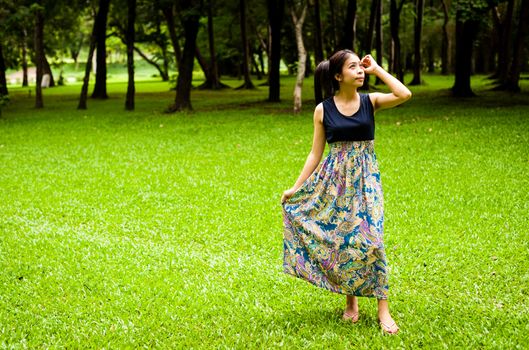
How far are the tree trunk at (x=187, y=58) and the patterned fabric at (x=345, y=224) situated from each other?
1715 cm

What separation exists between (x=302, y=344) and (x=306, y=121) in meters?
14.1

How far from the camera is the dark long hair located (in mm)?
4602

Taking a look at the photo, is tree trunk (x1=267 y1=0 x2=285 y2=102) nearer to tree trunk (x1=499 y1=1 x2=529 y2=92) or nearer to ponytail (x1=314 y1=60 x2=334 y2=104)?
tree trunk (x1=499 y1=1 x2=529 y2=92)

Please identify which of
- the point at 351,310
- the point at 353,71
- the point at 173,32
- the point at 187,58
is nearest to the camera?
the point at 353,71

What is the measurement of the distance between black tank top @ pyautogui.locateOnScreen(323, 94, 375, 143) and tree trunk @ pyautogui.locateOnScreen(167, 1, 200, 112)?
17018 millimetres

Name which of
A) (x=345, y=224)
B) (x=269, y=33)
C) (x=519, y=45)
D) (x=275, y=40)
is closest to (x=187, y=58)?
(x=275, y=40)

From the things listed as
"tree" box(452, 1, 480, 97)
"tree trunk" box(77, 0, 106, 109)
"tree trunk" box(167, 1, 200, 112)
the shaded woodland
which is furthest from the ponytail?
"tree trunk" box(77, 0, 106, 109)

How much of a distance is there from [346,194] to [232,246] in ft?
9.54

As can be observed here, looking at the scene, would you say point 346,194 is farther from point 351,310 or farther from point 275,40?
point 275,40

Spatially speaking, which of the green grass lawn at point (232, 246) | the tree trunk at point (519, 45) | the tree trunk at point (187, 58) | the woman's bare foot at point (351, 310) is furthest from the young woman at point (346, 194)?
the tree trunk at point (519, 45)

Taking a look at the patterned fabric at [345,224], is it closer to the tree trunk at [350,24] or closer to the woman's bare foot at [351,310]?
the woman's bare foot at [351,310]

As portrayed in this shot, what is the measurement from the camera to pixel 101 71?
32.7m

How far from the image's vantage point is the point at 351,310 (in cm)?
500

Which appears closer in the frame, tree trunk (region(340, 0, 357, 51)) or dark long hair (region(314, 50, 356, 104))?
dark long hair (region(314, 50, 356, 104))
